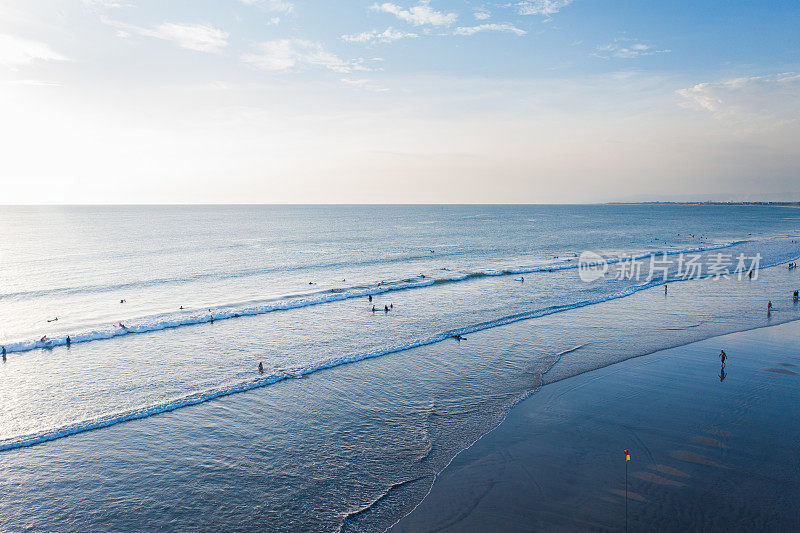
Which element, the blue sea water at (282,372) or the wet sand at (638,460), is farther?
the blue sea water at (282,372)

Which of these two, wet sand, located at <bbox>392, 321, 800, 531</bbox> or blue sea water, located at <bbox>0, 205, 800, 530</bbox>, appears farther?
blue sea water, located at <bbox>0, 205, 800, 530</bbox>

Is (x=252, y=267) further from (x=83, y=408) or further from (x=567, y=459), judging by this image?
(x=567, y=459)

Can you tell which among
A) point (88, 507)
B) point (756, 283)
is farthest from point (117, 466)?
point (756, 283)

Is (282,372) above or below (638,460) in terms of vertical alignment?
below

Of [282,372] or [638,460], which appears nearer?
[638,460]
